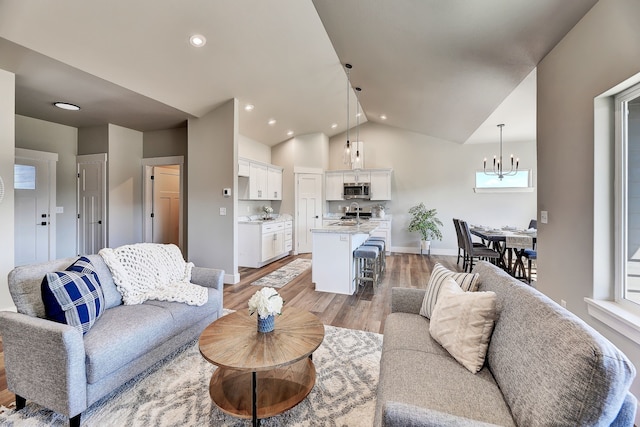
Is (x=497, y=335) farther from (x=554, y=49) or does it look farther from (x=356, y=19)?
(x=356, y=19)

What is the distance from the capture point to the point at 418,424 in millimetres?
901

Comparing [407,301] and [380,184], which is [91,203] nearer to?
[407,301]

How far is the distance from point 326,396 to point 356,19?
3413 millimetres

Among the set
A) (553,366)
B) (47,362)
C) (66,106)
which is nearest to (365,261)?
(553,366)

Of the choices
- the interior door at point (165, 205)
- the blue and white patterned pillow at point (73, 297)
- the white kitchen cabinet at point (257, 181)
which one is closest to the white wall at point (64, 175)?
the interior door at point (165, 205)

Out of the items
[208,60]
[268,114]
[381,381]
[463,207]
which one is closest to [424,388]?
[381,381]

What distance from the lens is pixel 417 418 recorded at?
0.91m

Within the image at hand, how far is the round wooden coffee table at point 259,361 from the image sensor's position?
141cm

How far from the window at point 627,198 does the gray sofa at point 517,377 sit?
39.6 inches

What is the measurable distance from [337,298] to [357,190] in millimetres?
3697

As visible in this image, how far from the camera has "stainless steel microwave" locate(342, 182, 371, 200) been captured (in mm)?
6930

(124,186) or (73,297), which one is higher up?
(124,186)

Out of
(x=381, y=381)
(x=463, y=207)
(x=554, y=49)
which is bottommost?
(x=381, y=381)

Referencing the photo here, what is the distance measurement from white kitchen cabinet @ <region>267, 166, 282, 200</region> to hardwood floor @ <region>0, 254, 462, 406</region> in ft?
5.85
